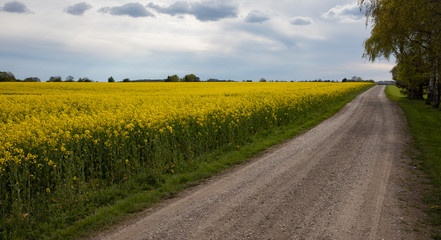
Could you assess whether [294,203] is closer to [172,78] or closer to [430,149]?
[430,149]

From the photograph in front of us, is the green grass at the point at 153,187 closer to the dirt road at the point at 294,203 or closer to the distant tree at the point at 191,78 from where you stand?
the dirt road at the point at 294,203

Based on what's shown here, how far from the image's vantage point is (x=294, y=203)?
6.36 meters

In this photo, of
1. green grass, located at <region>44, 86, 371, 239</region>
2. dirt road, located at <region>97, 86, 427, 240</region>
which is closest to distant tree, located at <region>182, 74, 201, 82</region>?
green grass, located at <region>44, 86, 371, 239</region>

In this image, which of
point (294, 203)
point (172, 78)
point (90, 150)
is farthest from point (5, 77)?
point (294, 203)

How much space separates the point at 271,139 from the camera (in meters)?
13.5

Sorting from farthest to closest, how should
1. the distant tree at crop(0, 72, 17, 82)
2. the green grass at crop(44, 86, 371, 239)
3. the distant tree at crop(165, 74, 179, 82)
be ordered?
the distant tree at crop(165, 74, 179, 82), the distant tree at crop(0, 72, 17, 82), the green grass at crop(44, 86, 371, 239)

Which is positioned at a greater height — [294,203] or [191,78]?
[191,78]

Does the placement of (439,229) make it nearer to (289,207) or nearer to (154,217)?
(289,207)

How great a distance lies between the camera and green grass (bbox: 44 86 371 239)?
18.7ft

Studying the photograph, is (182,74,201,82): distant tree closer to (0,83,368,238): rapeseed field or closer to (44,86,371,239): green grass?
(0,83,368,238): rapeseed field

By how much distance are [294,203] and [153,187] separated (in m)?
3.65

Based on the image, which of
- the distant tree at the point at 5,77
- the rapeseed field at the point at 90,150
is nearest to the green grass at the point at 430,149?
the rapeseed field at the point at 90,150

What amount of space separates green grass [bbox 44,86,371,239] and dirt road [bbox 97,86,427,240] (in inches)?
16.5

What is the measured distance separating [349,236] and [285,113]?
1420cm
